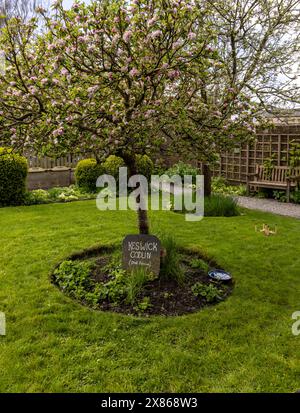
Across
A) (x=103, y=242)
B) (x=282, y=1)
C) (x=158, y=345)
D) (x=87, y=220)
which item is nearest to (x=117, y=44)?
(x=158, y=345)

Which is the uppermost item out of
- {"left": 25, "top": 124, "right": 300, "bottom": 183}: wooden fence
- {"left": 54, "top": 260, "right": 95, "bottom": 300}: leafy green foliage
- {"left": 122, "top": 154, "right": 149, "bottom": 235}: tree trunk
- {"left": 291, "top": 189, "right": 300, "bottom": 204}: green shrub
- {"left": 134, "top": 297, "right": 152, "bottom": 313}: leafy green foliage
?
{"left": 25, "top": 124, "right": 300, "bottom": 183}: wooden fence

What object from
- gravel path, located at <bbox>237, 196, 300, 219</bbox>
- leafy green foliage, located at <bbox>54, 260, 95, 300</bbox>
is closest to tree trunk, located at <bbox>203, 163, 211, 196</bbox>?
gravel path, located at <bbox>237, 196, 300, 219</bbox>

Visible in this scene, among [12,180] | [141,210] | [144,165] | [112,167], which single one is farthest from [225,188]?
[141,210]

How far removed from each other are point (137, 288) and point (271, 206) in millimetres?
5898

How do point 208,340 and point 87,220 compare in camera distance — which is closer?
point 208,340

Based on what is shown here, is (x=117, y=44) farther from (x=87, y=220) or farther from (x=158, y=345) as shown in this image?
(x=87, y=220)

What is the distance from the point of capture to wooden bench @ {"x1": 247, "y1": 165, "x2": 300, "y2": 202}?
9359mm

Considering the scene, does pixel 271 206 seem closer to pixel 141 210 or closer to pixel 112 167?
pixel 112 167

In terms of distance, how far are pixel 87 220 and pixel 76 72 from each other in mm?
3731

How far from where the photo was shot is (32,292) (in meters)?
3.90

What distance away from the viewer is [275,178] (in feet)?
33.3

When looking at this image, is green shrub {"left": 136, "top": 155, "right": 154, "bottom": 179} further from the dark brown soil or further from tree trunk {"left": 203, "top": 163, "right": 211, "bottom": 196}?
the dark brown soil

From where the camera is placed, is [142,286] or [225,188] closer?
[142,286]

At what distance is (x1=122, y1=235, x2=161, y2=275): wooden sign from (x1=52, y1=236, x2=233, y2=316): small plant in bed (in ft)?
0.22
